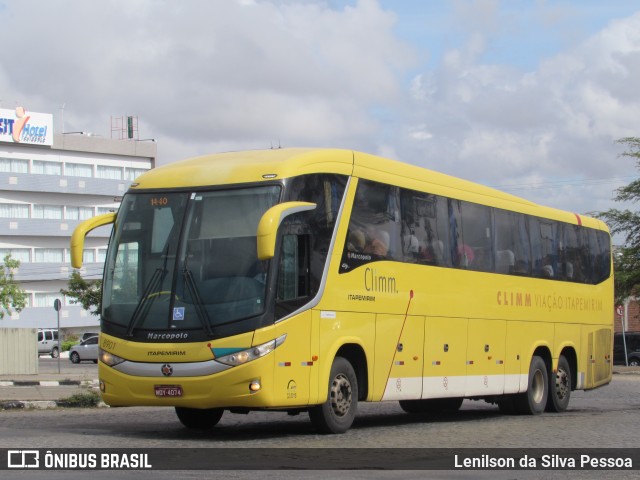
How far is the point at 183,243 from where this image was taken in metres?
14.1

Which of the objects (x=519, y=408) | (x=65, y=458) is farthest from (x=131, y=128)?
(x=65, y=458)

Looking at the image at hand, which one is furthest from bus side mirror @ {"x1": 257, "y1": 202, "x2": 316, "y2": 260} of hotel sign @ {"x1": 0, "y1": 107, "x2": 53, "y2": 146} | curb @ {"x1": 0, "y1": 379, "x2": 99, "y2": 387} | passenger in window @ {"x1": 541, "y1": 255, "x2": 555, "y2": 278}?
hotel sign @ {"x1": 0, "y1": 107, "x2": 53, "y2": 146}

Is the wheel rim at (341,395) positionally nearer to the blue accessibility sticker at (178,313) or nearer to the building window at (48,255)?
the blue accessibility sticker at (178,313)

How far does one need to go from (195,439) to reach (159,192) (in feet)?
10.8

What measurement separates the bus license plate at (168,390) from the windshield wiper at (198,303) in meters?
0.82

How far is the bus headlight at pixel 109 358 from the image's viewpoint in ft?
46.7

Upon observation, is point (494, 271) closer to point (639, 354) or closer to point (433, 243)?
point (433, 243)

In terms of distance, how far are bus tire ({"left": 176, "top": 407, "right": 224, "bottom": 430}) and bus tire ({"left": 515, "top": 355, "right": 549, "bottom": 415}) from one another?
7.14 metres

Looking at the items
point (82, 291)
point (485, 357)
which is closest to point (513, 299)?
point (485, 357)

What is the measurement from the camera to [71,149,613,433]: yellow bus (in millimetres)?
13641

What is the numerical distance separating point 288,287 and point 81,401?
9.28m

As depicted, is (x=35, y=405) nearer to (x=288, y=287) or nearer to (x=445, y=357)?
(x=445, y=357)

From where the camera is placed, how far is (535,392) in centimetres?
2122

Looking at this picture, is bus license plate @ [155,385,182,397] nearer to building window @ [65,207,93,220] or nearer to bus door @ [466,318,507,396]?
bus door @ [466,318,507,396]
